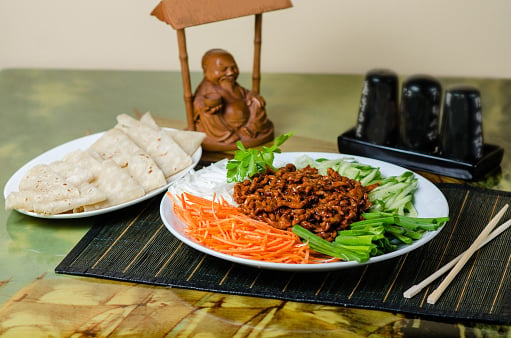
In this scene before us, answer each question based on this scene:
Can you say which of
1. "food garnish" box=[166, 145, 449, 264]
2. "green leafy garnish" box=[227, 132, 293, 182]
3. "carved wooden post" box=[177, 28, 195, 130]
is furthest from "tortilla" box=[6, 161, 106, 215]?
"carved wooden post" box=[177, 28, 195, 130]

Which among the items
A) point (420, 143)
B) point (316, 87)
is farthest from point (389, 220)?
point (316, 87)

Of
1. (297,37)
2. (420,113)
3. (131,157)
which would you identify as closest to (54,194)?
(131,157)

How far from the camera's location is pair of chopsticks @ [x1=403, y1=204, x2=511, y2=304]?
1.35 m

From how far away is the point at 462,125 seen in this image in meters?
1.89

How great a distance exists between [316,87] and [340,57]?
406 mm

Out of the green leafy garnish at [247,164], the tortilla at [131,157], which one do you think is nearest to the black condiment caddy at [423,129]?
the green leafy garnish at [247,164]

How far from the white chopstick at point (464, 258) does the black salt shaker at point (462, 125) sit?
0.28m

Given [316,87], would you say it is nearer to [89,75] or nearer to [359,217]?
[89,75]

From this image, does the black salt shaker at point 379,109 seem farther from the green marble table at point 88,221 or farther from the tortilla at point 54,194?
A: the tortilla at point 54,194

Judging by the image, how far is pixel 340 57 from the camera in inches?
123

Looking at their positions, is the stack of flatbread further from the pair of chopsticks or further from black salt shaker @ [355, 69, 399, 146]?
the pair of chopsticks

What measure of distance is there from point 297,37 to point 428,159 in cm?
133

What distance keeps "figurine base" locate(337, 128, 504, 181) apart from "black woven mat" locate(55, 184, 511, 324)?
233 millimetres

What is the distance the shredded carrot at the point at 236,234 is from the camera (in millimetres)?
1383
